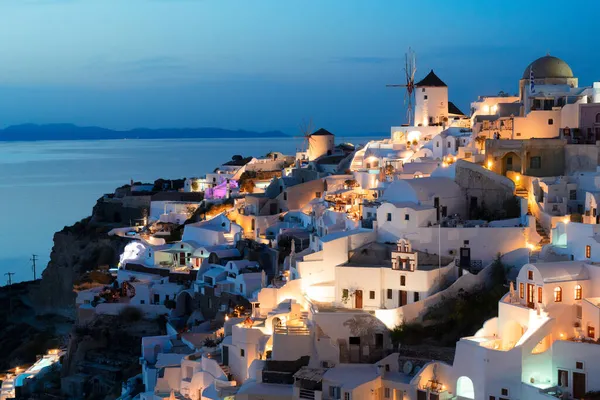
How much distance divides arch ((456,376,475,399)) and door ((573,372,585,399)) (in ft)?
6.86

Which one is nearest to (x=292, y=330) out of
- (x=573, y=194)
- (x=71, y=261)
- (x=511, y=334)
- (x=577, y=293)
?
(x=511, y=334)

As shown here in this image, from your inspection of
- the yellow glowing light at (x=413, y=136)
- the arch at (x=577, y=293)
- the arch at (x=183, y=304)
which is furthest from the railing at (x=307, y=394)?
the yellow glowing light at (x=413, y=136)

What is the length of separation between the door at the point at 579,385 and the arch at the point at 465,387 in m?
2.09

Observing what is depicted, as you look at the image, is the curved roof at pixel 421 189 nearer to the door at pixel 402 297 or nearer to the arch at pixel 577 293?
the door at pixel 402 297

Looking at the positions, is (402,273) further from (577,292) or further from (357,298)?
(577,292)

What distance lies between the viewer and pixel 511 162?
2712 cm

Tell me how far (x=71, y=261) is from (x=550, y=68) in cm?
2360

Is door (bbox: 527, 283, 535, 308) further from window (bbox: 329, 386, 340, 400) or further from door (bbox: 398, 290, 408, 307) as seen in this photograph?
window (bbox: 329, 386, 340, 400)

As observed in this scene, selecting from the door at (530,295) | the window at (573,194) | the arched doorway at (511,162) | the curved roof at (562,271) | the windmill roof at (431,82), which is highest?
the windmill roof at (431,82)

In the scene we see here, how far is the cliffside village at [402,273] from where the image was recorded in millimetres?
18984

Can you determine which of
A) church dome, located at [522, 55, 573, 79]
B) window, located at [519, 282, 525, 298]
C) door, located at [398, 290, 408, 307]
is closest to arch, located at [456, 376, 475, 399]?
window, located at [519, 282, 525, 298]

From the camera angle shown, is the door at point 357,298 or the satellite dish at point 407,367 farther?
the door at point 357,298

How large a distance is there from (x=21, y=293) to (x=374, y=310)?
2978cm

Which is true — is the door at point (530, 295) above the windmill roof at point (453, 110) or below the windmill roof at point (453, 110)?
below
